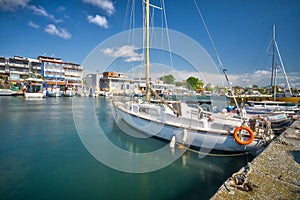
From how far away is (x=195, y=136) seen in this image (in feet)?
27.0

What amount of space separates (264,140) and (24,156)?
11604mm

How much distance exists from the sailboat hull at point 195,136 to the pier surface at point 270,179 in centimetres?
233

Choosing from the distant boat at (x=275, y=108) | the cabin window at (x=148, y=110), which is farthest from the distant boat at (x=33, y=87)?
the distant boat at (x=275, y=108)

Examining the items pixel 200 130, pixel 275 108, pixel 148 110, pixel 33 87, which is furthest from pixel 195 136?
pixel 33 87

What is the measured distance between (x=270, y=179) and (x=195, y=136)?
490cm

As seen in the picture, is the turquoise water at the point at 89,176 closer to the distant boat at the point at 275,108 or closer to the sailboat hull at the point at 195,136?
the sailboat hull at the point at 195,136

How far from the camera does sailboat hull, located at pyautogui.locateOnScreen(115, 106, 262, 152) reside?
24.2 ft

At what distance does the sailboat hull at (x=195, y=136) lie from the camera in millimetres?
7387

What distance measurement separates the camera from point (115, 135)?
11.9 m

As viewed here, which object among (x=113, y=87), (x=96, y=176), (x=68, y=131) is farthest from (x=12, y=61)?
(x=96, y=176)

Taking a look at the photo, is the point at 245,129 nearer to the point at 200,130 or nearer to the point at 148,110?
the point at 200,130

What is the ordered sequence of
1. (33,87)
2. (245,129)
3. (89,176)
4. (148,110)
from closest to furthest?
(89,176), (245,129), (148,110), (33,87)

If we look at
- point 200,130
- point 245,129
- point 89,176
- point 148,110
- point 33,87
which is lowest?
point 89,176

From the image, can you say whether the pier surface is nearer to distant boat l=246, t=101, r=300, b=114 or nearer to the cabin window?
the cabin window
